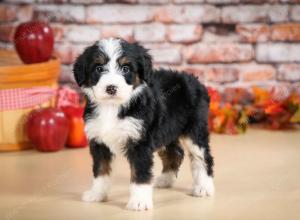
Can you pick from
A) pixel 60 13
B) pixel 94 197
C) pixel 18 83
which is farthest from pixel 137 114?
pixel 60 13

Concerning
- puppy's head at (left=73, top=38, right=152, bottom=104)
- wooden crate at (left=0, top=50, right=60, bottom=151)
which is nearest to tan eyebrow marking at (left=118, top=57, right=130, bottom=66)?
puppy's head at (left=73, top=38, right=152, bottom=104)

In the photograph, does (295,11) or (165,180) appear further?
(295,11)

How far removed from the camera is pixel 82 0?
421 centimetres

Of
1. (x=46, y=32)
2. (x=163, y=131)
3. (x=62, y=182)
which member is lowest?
(x=62, y=182)

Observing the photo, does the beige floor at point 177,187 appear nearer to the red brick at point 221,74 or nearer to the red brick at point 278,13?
the red brick at point 221,74

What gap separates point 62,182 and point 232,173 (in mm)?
848

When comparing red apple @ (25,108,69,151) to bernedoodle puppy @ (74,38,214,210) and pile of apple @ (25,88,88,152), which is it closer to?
pile of apple @ (25,88,88,152)

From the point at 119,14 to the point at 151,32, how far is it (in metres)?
0.25

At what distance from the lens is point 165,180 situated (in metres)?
2.92

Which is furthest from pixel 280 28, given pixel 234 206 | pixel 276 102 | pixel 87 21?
pixel 234 206

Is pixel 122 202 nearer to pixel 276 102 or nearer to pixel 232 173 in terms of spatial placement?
pixel 232 173

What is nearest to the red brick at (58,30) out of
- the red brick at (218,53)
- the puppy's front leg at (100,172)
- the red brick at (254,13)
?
the red brick at (218,53)

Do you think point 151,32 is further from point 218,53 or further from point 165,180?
point 165,180

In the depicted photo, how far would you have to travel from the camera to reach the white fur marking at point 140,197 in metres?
2.51
